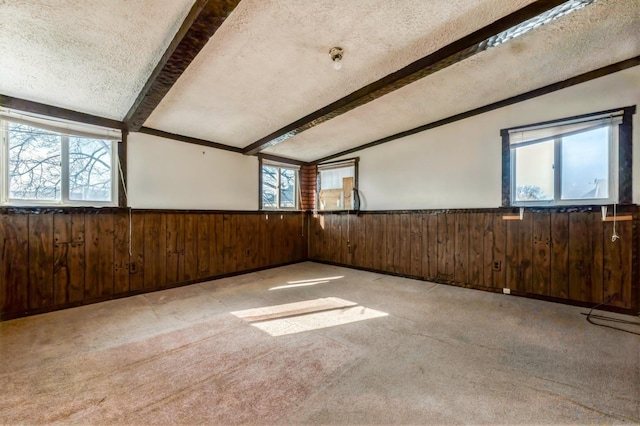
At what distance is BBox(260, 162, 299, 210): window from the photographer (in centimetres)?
557

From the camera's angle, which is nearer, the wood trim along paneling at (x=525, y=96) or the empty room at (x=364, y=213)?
the empty room at (x=364, y=213)

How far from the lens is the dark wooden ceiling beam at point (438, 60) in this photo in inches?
83.1

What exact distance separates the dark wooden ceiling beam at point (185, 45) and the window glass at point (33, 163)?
1.22 m

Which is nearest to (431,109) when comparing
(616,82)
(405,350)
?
(616,82)

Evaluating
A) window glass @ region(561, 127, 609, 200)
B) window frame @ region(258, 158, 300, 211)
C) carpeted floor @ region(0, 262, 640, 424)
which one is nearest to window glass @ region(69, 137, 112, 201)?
carpeted floor @ region(0, 262, 640, 424)

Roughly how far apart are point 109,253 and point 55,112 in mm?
1791

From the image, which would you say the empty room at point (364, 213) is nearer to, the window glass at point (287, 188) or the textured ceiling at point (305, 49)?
the textured ceiling at point (305, 49)

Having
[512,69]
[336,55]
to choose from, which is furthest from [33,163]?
[512,69]

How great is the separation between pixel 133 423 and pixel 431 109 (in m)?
4.43

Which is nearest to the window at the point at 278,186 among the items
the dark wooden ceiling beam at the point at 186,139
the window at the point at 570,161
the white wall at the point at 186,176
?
the white wall at the point at 186,176

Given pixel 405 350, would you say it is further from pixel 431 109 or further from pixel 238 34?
pixel 431 109

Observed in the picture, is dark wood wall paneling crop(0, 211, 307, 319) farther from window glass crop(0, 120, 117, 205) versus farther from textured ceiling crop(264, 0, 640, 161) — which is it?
textured ceiling crop(264, 0, 640, 161)

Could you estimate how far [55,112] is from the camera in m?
3.11

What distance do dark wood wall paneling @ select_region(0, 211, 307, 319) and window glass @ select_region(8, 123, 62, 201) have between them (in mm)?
287
